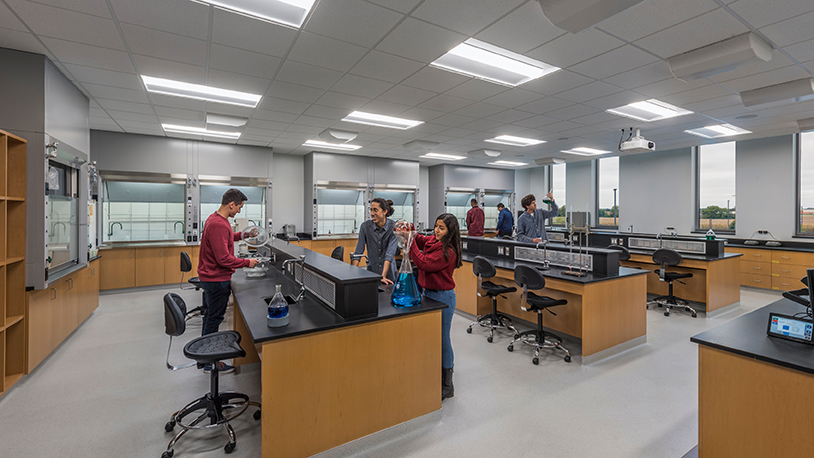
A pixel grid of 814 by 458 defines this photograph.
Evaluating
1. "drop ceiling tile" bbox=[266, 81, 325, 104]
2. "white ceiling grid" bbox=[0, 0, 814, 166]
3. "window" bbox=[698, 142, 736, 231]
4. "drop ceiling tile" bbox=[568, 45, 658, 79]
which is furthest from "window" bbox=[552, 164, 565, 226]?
"drop ceiling tile" bbox=[266, 81, 325, 104]

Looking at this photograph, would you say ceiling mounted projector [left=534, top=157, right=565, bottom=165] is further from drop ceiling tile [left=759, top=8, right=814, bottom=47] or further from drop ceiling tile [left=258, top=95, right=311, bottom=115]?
drop ceiling tile [left=258, top=95, right=311, bottom=115]

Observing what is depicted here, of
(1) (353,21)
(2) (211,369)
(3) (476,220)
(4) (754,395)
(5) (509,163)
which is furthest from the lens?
(5) (509,163)

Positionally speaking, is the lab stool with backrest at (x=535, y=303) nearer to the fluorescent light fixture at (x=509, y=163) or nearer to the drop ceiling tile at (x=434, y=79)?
the drop ceiling tile at (x=434, y=79)

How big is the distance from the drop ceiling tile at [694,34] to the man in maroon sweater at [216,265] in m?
3.60

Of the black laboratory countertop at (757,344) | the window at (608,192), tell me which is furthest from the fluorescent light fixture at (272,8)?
the window at (608,192)

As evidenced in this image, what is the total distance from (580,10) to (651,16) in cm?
80

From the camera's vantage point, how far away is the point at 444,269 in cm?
254

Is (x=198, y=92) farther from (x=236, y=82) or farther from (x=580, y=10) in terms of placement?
(x=580, y=10)

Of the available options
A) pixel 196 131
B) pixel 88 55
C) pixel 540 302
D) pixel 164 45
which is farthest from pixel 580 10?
pixel 196 131

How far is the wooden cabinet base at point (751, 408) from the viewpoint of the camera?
4.61 feet

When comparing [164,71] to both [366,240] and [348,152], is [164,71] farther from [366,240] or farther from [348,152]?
[348,152]

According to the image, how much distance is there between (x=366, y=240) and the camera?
12.1 feet

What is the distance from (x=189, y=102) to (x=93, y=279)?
2.67 meters

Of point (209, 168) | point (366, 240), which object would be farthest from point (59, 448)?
point (209, 168)
